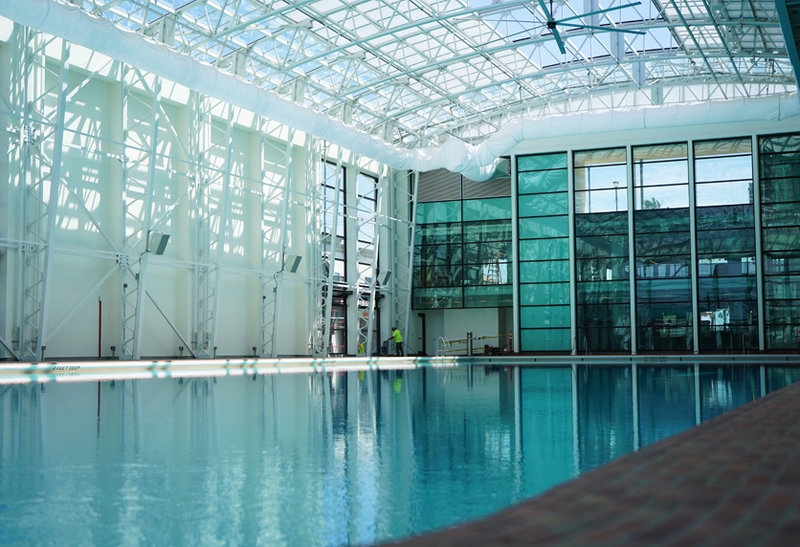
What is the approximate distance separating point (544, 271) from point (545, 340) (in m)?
3.34

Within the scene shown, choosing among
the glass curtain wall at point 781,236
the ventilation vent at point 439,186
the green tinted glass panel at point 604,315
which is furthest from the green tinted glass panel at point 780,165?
the ventilation vent at point 439,186

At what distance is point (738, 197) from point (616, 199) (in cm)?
534

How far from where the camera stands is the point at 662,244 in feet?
116

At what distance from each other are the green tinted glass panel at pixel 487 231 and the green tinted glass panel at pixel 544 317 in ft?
12.6

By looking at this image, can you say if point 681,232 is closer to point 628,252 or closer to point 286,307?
point 628,252

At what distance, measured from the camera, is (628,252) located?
35.8 m

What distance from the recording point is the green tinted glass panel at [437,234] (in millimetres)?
39062

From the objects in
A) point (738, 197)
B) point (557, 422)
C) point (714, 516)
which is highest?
point (738, 197)

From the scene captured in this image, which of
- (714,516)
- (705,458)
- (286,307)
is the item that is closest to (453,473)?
(705,458)

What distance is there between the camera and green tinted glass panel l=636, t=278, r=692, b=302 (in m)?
34.9

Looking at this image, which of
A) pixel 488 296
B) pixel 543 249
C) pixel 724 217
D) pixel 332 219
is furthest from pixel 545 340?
pixel 332 219

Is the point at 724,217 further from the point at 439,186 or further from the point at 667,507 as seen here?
the point at 667,507

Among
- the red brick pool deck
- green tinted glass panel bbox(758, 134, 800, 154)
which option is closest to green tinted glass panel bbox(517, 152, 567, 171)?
green tinted glass panel bbox(758, 134, 800, 154)

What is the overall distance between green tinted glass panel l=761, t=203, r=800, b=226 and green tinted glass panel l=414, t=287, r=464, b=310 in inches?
572
